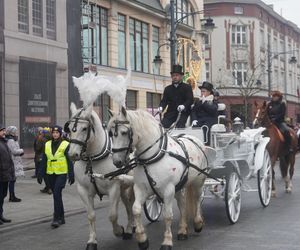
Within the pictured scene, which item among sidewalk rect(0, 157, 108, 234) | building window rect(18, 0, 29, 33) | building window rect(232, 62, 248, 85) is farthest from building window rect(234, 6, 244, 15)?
sidewalk rect(0, 157, 108, 234)

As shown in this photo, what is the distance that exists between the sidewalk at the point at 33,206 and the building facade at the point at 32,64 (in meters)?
5.11

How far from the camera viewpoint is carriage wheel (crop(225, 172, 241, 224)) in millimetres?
9070

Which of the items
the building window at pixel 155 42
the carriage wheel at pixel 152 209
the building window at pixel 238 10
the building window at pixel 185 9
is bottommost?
the carriage wheel at pixel 152 209

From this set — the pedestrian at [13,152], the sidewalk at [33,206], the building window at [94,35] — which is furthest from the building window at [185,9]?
the pedestrian at [13,152]

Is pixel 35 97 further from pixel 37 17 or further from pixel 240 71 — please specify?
pixel 240 71

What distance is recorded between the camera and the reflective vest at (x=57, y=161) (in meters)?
9.62

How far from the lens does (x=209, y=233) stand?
852cm

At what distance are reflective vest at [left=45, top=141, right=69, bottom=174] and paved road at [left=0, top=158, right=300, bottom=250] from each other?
0.99 m

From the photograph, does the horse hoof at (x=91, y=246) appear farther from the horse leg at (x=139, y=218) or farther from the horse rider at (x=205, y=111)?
the horse rider at (x=205, y=111)

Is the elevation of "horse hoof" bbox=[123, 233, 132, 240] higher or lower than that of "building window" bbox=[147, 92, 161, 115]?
lower

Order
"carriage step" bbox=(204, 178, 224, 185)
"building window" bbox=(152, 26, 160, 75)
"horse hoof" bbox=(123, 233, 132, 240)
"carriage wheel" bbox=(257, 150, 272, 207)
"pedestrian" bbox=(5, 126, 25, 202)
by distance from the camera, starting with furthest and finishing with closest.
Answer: "building window" bbox=(152, 26, 160, 75)
"pedestrian" bbox=(5, 126, 25, 202)
"carriage wheel" bbox=(257, 150, 272, 207)
"carriage step" bbox=(204, 178, 224, 185)
"horse hoof" bbox=(123, 233, 132, 240)

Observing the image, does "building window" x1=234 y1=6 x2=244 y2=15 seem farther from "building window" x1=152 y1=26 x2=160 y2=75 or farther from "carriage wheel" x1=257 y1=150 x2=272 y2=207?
"carriage wheel" x1=257 y1=150 x2=272 y2=207

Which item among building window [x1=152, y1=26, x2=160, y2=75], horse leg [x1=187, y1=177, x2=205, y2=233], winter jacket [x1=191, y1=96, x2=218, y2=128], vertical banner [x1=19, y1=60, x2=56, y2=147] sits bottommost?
horse leg [x1=187, y1=177, x2=205, y2=233]

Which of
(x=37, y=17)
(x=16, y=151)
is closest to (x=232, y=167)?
(x=16, y=151)
